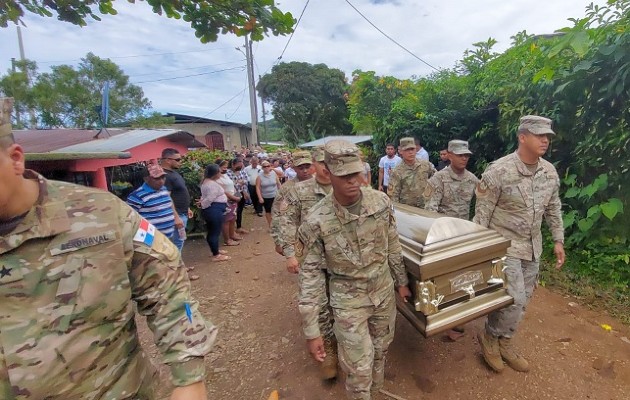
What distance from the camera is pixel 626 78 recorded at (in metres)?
3.21

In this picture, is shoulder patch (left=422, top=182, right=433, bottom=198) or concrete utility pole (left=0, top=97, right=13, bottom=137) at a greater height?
concrete utility pole (left=0, top=97, right=13, bottom=137)

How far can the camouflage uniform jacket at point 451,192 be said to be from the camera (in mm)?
3666

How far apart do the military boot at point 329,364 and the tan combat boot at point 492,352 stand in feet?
3.68

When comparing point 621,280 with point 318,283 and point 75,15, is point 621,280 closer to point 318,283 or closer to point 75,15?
point 318,283

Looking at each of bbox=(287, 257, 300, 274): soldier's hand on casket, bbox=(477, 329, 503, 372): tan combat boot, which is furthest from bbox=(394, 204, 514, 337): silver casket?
bbox=(287, 257, 300, 274): soldier's hand on casket

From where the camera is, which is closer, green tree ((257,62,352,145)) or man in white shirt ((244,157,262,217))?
man in white shirt ((244,157,262,217))

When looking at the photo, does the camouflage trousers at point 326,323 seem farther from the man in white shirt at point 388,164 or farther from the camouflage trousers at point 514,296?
the man in white shirt at point 388,164

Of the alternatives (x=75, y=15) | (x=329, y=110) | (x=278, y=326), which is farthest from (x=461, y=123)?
(x=329, y=110)

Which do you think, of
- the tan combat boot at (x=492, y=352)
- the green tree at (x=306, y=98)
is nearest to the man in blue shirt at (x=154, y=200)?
the tan combat boot at (x=492, y=352)

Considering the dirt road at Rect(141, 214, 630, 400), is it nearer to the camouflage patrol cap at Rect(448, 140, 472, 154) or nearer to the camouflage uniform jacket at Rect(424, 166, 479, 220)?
the camouflage uniform jacket at Rect(424, 166, 479, 220)

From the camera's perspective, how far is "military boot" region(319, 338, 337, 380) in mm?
2570

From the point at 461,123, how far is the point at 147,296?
677 centimetres

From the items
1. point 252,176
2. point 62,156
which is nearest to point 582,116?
point 62,156

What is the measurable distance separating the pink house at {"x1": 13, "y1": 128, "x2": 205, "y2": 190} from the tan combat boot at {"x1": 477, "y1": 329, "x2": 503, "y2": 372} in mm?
3290
